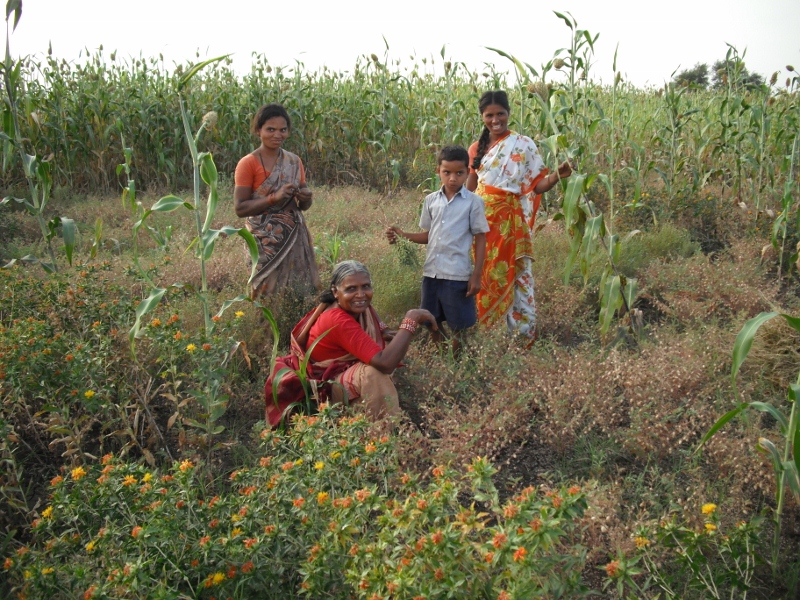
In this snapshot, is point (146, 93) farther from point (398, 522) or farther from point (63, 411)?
point (398, 522)

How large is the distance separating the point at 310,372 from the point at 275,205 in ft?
3.52

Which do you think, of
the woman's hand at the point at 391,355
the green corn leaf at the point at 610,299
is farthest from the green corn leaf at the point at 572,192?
the woman's hand at the point at 391,355

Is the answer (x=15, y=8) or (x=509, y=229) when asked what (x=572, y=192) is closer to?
(x=509, y=229)

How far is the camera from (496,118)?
3787 millimetres

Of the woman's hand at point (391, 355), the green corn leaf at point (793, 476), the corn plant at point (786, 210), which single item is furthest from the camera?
the corn plant at point (786, 210)

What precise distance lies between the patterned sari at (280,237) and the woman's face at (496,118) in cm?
113

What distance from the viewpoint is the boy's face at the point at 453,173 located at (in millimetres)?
3562

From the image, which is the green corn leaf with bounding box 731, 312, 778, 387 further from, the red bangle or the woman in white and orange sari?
the woman in white and orange sari

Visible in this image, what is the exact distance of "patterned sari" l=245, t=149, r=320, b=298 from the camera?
12.5ft

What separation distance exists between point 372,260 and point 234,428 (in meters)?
2.05

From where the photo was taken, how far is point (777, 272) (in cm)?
496

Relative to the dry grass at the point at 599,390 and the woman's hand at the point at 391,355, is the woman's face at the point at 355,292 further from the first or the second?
the dry grass at the point at 599,390

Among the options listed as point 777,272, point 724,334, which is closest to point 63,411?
point 724,334

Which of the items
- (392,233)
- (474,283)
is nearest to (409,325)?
(474,283)
